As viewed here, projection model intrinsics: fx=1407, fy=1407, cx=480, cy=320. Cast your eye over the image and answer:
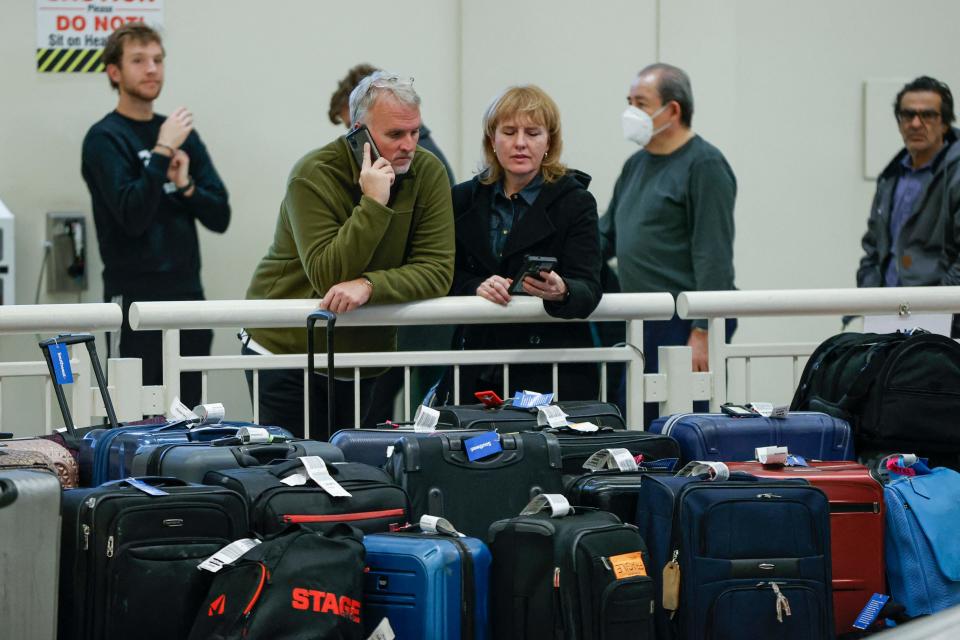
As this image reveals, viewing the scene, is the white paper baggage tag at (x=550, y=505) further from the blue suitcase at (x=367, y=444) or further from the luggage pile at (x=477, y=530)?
the blue suitcase at (x=367, y=444)

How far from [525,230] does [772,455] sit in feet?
3.61

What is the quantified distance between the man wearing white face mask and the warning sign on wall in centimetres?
291

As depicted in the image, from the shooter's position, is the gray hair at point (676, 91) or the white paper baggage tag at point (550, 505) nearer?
the white paper baggage tag at point (550, 505)

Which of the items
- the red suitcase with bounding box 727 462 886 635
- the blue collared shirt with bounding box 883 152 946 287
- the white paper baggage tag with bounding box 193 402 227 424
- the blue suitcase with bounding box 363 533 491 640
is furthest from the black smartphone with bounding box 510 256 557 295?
the blue collared shirt with bounding box 883 152 946 287

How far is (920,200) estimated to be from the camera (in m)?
5.96

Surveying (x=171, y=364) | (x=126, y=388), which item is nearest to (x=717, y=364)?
(x=171, y=364)

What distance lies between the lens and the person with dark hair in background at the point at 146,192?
21.6 ft

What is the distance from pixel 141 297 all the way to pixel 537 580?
13.6 feet

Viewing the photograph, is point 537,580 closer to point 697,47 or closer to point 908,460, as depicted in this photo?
point 908,460

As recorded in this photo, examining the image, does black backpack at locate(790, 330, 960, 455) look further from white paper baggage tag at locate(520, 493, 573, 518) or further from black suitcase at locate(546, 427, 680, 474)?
white paper baggage tag at locate(520, 493, 573, 518)

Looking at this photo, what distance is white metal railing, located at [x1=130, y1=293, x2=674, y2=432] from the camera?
13.3 feet

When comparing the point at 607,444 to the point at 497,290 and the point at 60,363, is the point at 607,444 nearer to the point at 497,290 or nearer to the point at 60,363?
the point at 497,290

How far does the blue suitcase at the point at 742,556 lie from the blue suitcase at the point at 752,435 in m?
0.48

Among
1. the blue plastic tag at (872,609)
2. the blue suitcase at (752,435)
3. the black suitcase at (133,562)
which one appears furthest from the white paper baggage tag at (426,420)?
the blue plastic tag at (872,609)
